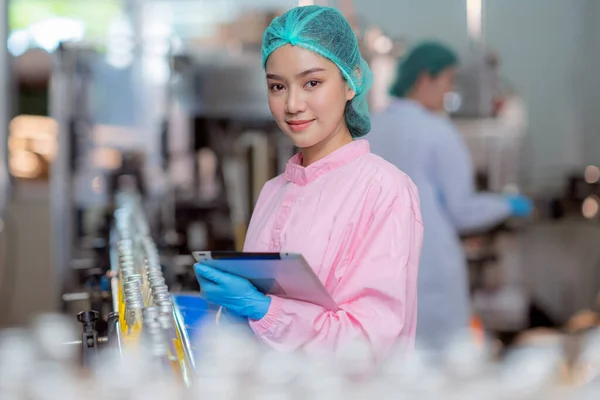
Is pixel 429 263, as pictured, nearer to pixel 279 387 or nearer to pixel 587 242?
pixel 279 387

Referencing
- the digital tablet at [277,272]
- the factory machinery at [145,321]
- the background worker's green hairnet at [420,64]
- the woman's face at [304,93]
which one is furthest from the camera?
the background worker's green hairnet at [420,64]

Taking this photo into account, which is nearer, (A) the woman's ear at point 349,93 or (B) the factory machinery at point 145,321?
(B) the factory machinery at point 145,321

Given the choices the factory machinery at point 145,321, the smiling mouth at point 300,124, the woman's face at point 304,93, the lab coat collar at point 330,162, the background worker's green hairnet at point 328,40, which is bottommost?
the factory machinery at point 145,321

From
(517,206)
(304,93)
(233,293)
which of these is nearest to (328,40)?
(304,93)

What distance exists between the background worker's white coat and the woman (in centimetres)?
90

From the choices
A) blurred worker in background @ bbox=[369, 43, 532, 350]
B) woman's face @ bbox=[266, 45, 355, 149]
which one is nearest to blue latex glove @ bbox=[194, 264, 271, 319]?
woman's face @ bbox=[266, 45, 355, 149]

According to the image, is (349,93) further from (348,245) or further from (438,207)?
(438,207)

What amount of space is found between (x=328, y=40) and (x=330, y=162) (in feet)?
0.55

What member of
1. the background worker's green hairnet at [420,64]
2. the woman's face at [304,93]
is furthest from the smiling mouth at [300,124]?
the background worker's green hairnet at [420,64]

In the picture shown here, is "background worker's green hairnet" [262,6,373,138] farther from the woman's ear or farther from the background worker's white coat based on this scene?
the background worker's white coat

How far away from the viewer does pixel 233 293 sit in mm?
995

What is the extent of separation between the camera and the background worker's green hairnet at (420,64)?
7.68 ft

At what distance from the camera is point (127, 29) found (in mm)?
4953

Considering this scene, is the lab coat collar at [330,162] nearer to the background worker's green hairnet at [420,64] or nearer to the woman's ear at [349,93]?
the woman's ear at [349,93]
